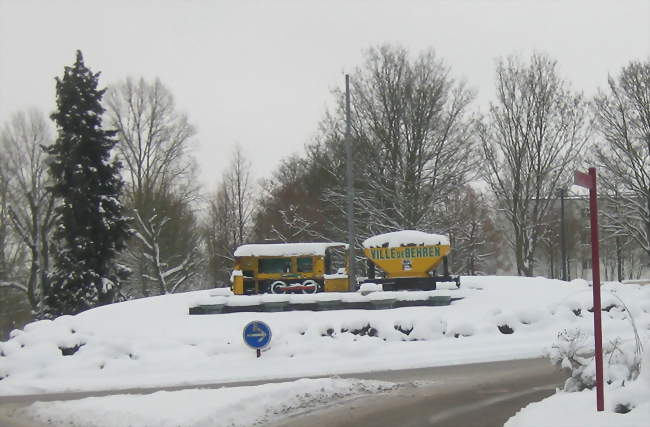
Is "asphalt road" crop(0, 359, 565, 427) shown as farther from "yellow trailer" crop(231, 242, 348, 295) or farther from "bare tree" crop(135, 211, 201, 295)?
"bare tree" crop(135, 211, 201, 295)

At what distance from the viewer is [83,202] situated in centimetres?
3288

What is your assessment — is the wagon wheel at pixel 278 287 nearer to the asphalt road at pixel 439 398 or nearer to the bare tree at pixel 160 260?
the asphalt road at pixel 439 398

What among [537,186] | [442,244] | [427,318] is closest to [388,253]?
[442,244]

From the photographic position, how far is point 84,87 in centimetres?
3425

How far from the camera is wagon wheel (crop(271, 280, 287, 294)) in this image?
972 inches

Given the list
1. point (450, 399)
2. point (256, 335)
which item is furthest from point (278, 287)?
point (450, 399)

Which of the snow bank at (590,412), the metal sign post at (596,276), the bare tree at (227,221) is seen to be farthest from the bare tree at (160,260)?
the metal sign post at (596,276)

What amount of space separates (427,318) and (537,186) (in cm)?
2375

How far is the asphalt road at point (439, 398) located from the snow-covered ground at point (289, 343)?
2.13 feet

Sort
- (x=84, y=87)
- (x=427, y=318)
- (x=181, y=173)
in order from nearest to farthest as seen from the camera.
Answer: (x=427, y=318) < (x=84, y=87) < (x=181, y=173)

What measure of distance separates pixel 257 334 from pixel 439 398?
5.26 m

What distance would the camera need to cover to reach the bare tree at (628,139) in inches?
1561

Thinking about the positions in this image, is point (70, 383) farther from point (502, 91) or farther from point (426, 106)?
point (502, 91)

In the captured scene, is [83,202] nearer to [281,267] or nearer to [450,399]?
[281,267]
